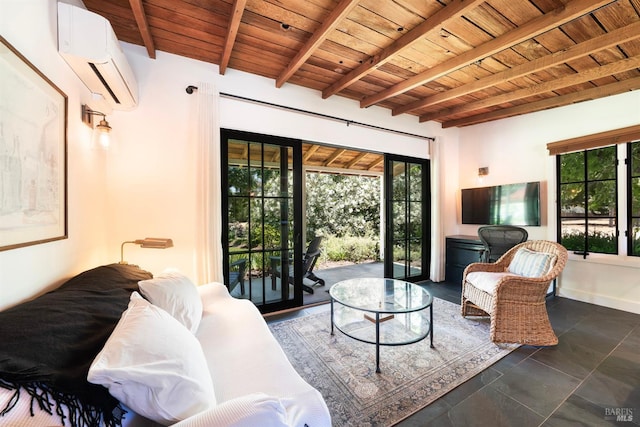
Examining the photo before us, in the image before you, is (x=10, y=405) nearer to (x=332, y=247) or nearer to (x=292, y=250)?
(x=292, y=250)

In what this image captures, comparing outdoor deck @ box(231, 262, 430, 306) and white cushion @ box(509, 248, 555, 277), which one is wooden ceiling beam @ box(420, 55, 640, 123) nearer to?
white cushion @ box(509, 248, 555, 277)


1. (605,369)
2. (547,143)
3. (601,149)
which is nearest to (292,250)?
(605,369)

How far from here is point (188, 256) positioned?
8.25 ft

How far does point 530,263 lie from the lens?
258 centimetres

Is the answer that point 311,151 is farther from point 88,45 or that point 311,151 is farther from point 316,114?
point 88,45

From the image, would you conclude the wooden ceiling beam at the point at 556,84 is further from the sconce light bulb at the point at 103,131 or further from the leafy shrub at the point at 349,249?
the sconce light bulb at the point at 103,131

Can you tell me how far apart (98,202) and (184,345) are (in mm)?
1820

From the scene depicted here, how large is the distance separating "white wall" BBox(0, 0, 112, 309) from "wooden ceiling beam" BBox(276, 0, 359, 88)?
1.65 metres

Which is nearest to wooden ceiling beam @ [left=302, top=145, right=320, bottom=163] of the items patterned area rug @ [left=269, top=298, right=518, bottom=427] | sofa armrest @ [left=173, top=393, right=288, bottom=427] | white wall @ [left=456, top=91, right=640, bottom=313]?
white wall @ [left=456, top=91, right=640, bottom=313]

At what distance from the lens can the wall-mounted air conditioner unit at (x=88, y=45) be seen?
1.48 m

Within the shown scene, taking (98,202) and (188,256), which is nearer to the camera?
(98,202)

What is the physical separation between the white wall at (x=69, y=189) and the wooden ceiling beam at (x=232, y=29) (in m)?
1.03

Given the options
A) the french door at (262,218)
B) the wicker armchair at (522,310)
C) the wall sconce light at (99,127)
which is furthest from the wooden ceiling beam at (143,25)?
the wicker armchair at (522,310)

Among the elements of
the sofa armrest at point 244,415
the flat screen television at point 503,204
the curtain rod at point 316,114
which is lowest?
the sofa armrest at point 244,415
